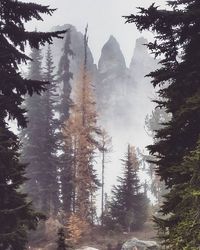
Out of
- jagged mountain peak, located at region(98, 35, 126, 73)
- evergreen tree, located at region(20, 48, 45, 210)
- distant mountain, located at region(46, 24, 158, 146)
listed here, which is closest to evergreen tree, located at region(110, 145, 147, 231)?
evergreen tree, located at region(20, 48, 45, 210)

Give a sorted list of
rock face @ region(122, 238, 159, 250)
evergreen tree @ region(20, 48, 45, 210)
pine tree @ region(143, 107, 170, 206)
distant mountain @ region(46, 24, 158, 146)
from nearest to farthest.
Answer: rock face @ region(122, 238, 159, 250) < evergreen tree @ region(20, 48, 45, 210) < pine tree @ region(143, 107, 170, 206) < distant mountain @ region(46, 24, 158, 146)

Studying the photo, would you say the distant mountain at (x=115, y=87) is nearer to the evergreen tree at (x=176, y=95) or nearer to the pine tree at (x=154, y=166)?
the pine tree at (x=154, y=166)

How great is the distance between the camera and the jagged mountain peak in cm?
11944

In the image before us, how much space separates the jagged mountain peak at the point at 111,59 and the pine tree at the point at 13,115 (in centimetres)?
10584

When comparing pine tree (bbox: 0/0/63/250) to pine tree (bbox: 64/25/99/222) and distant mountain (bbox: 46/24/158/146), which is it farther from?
distant mountain (bbox: 46/24/158/146)

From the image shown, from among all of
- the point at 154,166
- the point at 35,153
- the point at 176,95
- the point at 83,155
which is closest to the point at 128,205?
the point at 83,155

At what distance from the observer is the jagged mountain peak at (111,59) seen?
119m

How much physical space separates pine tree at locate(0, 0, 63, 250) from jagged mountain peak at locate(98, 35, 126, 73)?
10584 centimetres

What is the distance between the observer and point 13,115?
13.2 metres

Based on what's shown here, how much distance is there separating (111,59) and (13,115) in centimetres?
10829

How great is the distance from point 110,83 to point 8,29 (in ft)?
343

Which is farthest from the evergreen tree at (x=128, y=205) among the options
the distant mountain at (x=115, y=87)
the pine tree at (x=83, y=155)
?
the distant mountain at (x=115, y=87)

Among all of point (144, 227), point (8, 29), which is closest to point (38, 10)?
point (8, 29)

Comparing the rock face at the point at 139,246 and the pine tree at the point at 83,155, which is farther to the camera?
the pine tree at the point at 83,155
